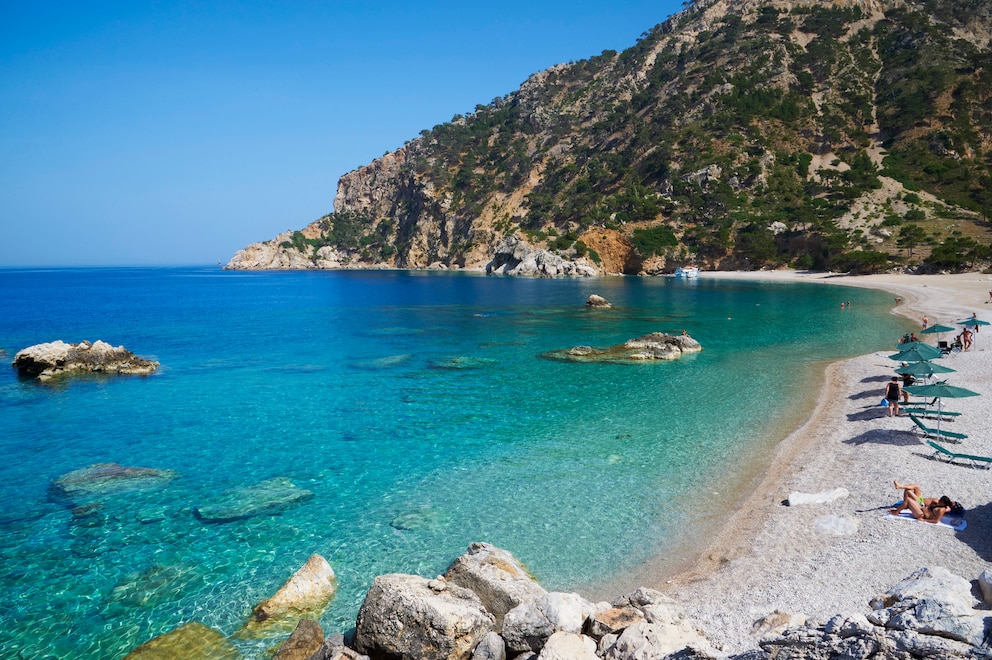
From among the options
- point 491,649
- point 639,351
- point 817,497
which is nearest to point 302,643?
point 491,649

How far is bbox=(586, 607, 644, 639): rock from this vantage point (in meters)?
7.37

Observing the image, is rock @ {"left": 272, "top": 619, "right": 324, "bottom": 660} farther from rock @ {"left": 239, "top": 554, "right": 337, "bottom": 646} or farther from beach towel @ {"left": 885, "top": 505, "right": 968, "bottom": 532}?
beach towel @ {"left": 885, "top": 505, "right": 968, "bottom": 532}

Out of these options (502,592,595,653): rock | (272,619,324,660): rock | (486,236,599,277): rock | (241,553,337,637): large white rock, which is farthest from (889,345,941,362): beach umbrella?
(486,236,599,277): rock

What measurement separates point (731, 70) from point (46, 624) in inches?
6023

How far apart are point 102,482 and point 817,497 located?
19537mm

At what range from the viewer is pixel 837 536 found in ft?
38.2

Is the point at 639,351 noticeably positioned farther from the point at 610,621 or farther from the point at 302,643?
the point at 302,643

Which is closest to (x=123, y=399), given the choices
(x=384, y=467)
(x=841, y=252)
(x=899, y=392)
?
(x=384, y=467)

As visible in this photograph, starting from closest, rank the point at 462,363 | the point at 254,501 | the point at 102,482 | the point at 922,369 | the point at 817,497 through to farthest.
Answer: the point at 817,497
the point at 254,501
the point at 102,482
the point at 922,369
the point at 462,363

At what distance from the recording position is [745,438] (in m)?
18.8

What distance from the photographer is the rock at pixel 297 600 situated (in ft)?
32.6

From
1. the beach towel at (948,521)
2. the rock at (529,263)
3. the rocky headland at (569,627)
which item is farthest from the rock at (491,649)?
the rock at (529,263)

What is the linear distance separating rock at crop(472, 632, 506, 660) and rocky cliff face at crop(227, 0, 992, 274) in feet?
295

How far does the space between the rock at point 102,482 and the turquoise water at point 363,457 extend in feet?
1.32
